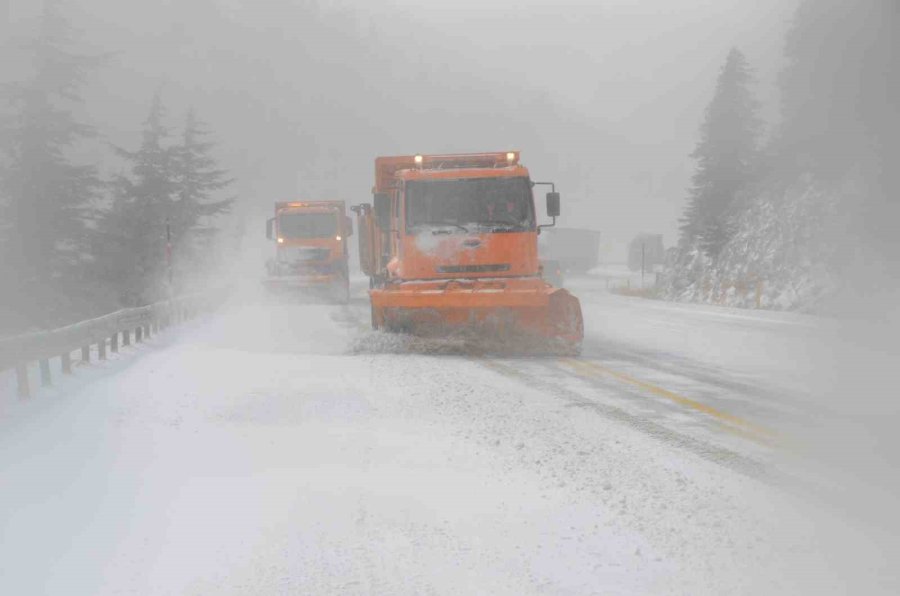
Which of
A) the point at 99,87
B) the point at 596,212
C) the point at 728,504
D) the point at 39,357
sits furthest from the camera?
the point at 99,87

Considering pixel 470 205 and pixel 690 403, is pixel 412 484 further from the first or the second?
pixel 470 205

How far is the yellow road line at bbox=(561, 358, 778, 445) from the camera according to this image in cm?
584

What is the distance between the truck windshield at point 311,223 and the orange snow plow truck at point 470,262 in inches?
512

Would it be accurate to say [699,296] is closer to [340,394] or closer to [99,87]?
[340,394]

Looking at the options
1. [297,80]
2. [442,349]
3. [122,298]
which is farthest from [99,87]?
[442,349]

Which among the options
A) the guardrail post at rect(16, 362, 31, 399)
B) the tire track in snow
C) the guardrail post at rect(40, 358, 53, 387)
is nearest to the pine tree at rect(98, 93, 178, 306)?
the guardrail post at rect(40, 358, 53, 387)

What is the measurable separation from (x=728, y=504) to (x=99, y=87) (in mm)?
171313

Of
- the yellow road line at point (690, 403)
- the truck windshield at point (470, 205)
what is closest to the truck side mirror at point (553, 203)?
the truck windshield at point (470, 205)

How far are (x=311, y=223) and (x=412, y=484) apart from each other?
21.5 m

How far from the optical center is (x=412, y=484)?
4.81 metres

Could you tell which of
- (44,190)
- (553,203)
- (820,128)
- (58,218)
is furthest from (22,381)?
(820,128)

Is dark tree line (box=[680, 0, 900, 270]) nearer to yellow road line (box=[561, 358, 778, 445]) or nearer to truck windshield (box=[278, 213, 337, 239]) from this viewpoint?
truck windshield (box=[278, 213, 337, 239])

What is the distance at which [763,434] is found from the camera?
19.1 ft

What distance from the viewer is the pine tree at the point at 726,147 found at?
40562 millimetres
